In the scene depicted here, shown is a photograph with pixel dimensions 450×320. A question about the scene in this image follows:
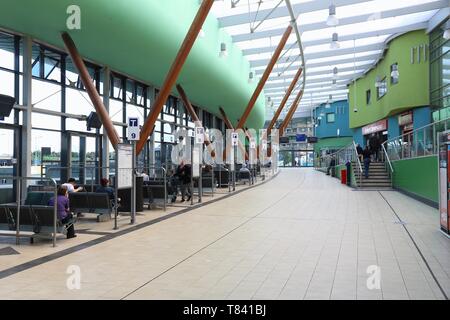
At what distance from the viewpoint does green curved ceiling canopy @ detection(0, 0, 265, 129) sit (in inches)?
374

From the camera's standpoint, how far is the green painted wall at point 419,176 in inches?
484

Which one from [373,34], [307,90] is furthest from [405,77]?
[307,90]

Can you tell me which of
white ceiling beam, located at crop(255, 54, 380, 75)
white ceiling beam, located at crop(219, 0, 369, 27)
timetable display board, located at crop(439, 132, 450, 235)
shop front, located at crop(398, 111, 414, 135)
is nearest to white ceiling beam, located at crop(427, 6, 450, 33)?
shop front, located at crop(398, 111, 414, 135)

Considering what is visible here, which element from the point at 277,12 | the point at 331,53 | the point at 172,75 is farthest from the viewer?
the point at 331,53

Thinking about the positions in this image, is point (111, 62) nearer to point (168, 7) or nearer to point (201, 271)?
point (168, 7)

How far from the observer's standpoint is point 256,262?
5.82 meters

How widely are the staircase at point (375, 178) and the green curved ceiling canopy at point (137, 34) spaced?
771cm

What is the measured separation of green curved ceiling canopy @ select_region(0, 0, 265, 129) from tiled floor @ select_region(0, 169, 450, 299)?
17.2ft

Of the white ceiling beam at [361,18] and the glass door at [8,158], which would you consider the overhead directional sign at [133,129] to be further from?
the white ceiling beam at [361,18]

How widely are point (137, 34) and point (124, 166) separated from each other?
408 cm

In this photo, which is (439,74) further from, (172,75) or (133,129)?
(133,129)

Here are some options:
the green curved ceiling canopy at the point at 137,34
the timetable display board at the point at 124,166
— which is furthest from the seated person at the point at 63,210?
the green curved ceiling canopy at the point at 137,34
